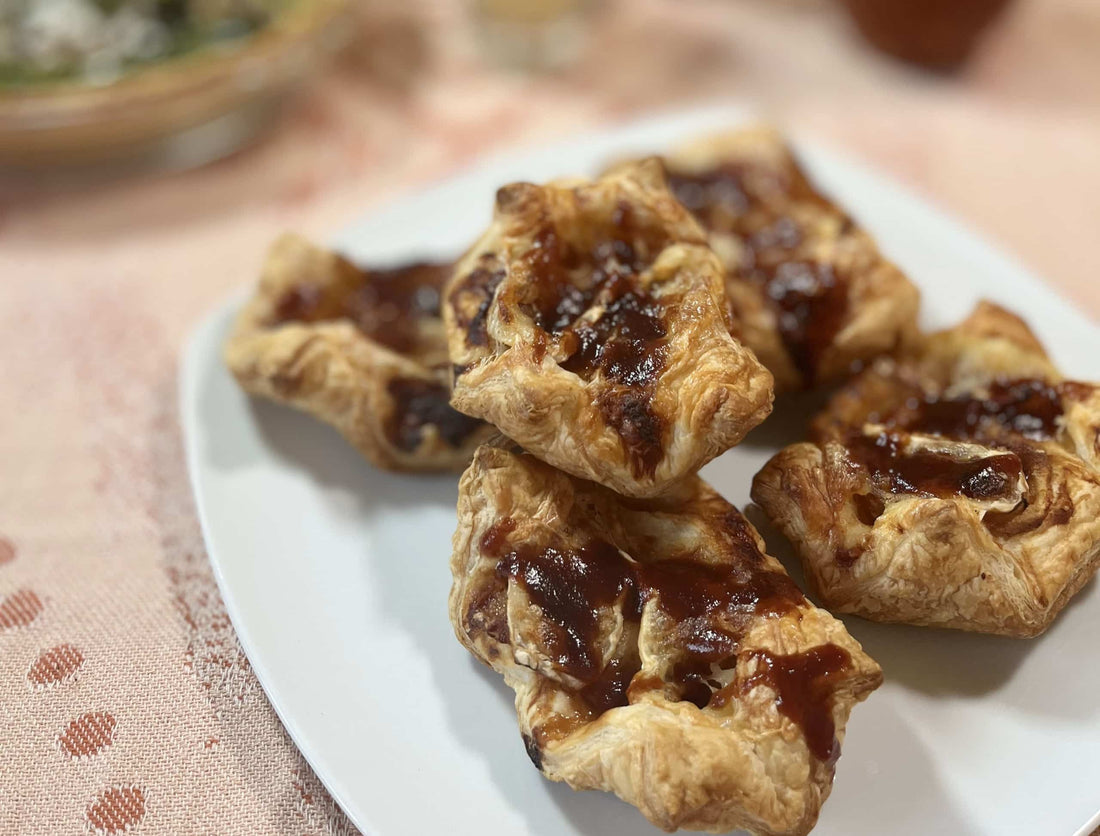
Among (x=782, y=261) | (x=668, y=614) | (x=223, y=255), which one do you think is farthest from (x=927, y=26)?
(x=668, y=614)

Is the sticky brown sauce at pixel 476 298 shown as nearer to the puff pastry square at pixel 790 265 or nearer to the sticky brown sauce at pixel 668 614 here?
the sticky brown sauce at pixel 668 614

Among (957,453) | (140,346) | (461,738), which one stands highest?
(957,453)

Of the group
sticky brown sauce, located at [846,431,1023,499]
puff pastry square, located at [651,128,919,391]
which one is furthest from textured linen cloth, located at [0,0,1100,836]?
puff pastry square, located at [651,128,919,391]

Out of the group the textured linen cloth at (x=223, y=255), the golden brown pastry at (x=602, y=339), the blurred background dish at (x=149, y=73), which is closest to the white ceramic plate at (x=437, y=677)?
the textured linen cloth at (x=223, y=255)

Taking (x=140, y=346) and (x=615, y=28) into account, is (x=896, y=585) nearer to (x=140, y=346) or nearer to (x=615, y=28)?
(x=140, y=346)

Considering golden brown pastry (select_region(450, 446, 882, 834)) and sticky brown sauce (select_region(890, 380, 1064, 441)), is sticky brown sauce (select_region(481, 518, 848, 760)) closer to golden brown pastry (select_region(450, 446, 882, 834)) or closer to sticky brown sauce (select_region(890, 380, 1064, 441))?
golden brown pastry (select_region(450, 446, 882, 834))

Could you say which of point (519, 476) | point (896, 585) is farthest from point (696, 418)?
point (896, 585)
